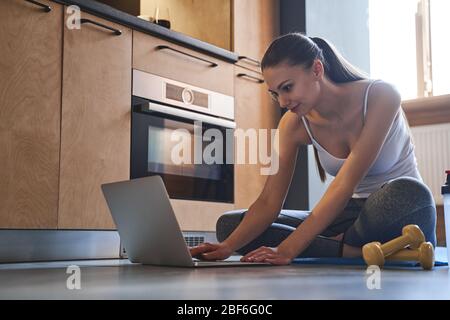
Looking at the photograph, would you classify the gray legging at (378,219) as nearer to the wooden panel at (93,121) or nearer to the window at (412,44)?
the wooden panel at (93,121)

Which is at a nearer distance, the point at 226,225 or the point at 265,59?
the point at 265,59

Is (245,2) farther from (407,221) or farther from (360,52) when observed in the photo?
(407,221)

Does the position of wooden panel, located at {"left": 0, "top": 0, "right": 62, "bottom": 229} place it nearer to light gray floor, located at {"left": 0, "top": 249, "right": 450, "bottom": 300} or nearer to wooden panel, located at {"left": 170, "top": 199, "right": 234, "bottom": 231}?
wooden panel, located at {"left": 170, "top": 199, "right": 234, "bottom": 231}

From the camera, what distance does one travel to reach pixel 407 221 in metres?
1.63

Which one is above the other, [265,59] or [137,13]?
[137,13]

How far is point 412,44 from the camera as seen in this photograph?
406cm

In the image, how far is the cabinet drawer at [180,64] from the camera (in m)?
2.59

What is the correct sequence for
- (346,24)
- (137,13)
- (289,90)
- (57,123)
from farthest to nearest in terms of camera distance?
(346,24) → (137,13) → (57,123) → (289,90)

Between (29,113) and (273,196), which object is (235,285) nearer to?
(273,196)

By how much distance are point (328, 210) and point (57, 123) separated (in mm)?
1102

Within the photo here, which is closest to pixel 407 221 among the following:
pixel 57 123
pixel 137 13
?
pixel 57 123

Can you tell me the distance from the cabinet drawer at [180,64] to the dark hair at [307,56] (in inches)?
39.9

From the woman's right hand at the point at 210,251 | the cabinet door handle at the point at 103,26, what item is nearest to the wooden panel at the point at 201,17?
the cabinet door handle at the point at 103,26
